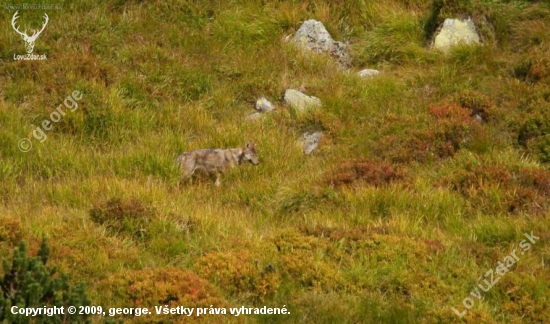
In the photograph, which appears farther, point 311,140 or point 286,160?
point 311,140

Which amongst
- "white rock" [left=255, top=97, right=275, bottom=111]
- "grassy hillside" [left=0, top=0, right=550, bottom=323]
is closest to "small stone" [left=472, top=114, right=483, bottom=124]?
"grassy hillside" [left=0, top=0, right=550, bottom=323]

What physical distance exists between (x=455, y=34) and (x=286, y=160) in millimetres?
5120

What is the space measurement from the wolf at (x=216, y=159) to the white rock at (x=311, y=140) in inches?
50.2

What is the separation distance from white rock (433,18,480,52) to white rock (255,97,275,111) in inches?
143

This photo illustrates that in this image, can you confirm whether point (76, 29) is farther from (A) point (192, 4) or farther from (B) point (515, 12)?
(B) point (515, 12)

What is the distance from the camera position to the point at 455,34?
51.7 ft

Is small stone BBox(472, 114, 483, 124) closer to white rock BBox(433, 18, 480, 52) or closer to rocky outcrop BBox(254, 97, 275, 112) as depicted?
white rock BBox(433, 18, 480, 52)

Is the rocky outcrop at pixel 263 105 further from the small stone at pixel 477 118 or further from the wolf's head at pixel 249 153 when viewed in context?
the small stone at pixel 477 118

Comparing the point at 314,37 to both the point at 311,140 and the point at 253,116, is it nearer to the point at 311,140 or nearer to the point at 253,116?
the point at 253,116

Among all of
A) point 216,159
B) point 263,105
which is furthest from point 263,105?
point 216,159

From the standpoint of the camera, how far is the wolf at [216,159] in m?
12.3

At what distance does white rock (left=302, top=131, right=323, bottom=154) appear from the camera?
13.5 metres

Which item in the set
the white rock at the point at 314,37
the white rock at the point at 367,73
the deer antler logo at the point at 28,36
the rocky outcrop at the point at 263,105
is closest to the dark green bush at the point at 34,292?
the rocky outcrop at the point at 263,105

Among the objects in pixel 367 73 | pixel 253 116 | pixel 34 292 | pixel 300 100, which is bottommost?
pixel 253 116
